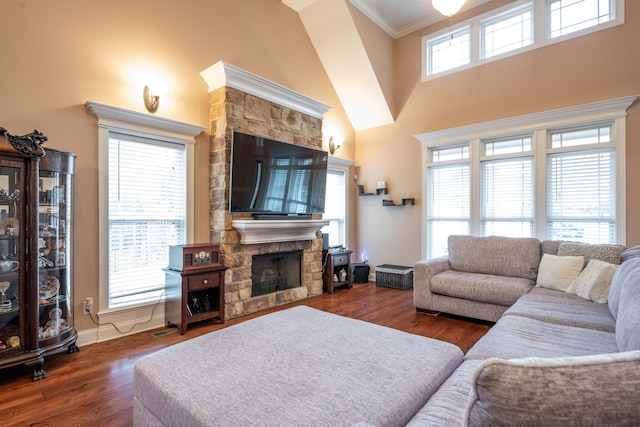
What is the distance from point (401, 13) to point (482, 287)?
4.27 metres

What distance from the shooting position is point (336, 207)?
5848 millimetres

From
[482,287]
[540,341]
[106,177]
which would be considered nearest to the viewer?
[540,341]

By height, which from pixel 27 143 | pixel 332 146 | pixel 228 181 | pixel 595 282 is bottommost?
pixel 595 282

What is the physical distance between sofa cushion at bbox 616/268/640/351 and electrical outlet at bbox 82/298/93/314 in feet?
12.5

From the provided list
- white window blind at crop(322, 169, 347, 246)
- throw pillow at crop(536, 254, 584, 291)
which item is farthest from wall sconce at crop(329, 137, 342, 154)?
throw pillow at crop(536, 254, 584, 291)

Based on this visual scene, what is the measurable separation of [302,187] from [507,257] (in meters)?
2.69

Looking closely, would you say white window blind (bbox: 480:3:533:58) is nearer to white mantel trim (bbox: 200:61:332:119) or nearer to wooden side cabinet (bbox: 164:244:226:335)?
white mantel trim (bbox: 200:61:332:119)

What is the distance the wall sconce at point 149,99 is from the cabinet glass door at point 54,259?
3.50 ft

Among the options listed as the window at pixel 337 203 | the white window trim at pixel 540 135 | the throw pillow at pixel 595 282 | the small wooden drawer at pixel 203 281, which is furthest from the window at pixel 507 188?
the small wooden drawer at pixel 203 281

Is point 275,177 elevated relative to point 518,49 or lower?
lower

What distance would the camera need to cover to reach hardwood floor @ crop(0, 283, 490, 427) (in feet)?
6.56

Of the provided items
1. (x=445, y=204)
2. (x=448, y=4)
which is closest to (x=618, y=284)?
(x=448, y=4)

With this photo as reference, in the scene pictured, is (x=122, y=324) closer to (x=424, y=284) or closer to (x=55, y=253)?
(x=55, y=253)

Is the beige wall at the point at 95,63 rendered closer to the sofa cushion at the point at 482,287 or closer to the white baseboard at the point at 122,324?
the white baseboard at the point at 122,324
